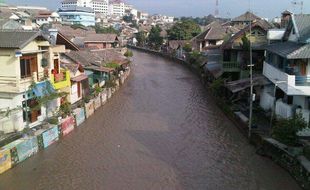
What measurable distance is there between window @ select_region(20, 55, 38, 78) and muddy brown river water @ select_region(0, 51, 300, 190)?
429cm

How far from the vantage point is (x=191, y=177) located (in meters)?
17.2

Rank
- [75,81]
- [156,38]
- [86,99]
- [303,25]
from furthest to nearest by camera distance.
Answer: [156,38]
[86,99]
[75,81]
[303,25]

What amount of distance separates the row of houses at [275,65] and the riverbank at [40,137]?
10.6m

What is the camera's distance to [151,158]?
1931cm

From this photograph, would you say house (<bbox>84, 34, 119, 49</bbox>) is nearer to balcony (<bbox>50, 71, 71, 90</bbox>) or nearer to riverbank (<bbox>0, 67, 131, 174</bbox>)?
riverbank (<bbox>0, 67, 131, 174</bbox>)

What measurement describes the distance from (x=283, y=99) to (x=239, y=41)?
42.7ft

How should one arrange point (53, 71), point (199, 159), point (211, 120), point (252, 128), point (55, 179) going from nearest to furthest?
1. point (55, 179)
2. point (199, 159)
3. point (252, 128)
4. point (53, 71)
5. point (211, 120)

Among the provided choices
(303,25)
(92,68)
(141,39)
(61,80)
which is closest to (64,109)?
(61,80)

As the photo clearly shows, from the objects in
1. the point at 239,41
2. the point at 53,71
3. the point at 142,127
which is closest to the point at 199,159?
the point at 142,127

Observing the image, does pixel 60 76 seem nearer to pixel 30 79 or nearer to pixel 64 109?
pixel 64 109

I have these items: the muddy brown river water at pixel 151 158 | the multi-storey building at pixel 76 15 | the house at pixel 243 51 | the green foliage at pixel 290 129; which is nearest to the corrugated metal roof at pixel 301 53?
the green foliage at pixel 290 129

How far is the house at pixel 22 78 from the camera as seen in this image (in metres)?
19.8

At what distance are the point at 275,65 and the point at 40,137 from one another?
15352mm

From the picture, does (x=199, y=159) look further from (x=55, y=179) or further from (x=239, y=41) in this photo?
(x=239, y=41)
